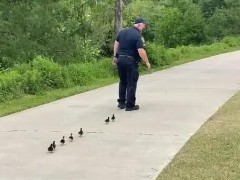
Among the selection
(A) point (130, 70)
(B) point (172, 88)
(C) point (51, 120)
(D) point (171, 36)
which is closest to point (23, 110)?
(C) point (51, 120)

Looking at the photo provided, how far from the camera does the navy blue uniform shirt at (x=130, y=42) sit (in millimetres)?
10016

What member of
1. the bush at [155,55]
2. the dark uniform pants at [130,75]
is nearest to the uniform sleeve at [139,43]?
the dark uniform pants at [130,75]

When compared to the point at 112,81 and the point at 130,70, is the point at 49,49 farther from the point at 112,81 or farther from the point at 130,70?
the point at 130,70

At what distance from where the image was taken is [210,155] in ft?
21.1

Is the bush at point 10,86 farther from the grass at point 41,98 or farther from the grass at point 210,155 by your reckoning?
the grass at point 210,155

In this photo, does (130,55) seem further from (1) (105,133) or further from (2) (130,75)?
(1) (105,133)

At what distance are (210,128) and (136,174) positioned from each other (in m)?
2.49

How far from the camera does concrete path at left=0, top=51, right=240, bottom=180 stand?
20.1 feet

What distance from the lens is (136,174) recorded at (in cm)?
589

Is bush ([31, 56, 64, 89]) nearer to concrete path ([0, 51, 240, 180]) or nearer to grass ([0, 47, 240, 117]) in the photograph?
grass ([0, 47, 240, 117])

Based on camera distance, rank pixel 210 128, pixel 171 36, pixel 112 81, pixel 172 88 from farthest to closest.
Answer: pixel 171 36 < pixel 112 81 < pixel 172 88 < pixel 210 128

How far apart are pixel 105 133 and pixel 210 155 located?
6.75 feet

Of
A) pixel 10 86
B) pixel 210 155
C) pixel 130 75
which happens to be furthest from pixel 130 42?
pixel 210 155

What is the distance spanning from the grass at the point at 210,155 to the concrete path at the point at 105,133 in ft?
0.57
